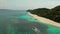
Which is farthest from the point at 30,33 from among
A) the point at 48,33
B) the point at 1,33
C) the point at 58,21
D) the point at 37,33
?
the point at 58,21

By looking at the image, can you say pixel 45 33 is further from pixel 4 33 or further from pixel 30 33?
pixel 4 33

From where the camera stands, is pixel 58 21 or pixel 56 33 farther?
pixel 58 21

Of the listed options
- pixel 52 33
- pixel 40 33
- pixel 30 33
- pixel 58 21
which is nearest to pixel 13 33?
pixel 30 33

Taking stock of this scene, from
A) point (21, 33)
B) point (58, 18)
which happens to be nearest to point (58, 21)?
point (58, 18)

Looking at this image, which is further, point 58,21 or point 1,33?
point 58,21

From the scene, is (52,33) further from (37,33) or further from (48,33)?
(37,33)

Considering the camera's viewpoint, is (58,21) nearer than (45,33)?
No

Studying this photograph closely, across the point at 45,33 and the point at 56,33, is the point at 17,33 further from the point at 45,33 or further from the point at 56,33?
the point at 56,33
